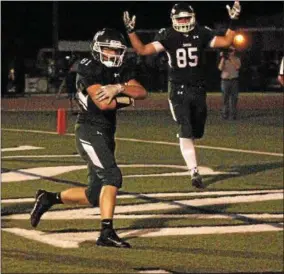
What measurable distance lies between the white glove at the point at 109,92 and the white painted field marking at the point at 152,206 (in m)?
8.31

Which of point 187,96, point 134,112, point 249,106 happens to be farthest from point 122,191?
point 249,106

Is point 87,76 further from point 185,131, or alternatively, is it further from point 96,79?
point 185,131

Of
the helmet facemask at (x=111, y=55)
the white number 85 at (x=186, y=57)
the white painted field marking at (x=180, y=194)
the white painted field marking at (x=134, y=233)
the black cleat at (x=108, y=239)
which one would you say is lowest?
the white painted field marking at (x=180, y=194)

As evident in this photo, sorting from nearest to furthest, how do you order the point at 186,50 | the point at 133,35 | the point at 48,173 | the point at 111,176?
the point at 186,50
the point at 133,35
the point at 111,176
the point at 48,173

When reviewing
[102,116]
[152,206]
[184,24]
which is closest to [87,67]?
[184,24]

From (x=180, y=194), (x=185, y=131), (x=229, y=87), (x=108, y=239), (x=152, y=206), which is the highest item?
(x=185, y=131)

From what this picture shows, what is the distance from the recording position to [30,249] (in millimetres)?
12484

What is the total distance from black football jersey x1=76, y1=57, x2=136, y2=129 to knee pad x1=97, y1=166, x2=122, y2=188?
57 cm

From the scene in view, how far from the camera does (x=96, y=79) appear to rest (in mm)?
6816

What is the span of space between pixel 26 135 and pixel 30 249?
18.7m

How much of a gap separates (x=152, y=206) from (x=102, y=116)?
803cm

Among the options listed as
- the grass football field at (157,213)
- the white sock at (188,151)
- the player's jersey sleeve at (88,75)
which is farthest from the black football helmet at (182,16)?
the grass football field at (157,213)

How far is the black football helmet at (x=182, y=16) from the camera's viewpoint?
6254 mm

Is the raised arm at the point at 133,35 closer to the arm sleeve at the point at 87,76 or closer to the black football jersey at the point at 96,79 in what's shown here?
the black football jersey at the point at 96,79
